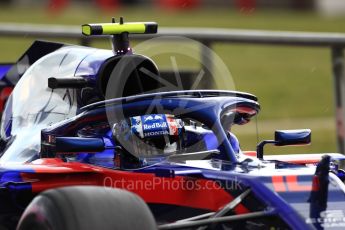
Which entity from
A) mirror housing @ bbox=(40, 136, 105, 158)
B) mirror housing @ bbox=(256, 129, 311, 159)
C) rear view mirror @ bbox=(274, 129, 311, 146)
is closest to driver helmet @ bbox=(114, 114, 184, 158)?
mirror housing @ bbox=(40, 136, 105, 158)

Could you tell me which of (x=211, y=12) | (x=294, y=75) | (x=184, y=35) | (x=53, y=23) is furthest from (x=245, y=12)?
(x=184, y=35)

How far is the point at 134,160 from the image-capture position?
7.27 meters

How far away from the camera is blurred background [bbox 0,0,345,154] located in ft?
51.9

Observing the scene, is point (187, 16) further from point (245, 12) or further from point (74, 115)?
point (74, 115)

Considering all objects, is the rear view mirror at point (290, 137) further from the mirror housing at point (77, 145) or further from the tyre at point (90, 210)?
the tyre at point (90, 210)

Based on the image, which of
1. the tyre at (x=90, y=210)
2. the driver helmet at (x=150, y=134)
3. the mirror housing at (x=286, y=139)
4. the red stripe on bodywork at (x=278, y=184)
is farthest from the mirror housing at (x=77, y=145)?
the mirror housing at (x=286, y=139)

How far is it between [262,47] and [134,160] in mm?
20606

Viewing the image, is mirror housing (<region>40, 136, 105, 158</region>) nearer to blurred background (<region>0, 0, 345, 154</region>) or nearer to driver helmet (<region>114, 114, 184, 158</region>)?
driver helmet (<region>114, 114, 184, 158</region>)

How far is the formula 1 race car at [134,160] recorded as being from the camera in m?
6.29

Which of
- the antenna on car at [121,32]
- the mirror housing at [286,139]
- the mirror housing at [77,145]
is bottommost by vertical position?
the mirror housing at [286,139]

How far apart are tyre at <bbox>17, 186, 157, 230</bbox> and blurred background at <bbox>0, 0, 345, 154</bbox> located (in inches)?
72.1

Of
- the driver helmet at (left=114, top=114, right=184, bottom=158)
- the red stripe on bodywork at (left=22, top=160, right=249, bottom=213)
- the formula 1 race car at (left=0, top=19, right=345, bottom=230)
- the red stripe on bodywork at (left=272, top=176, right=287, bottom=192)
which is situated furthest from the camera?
the driver helmet at (left=114, top=114, right=184, bottom=158)

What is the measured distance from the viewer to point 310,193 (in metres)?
6.52

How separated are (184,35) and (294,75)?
9.23 metres
